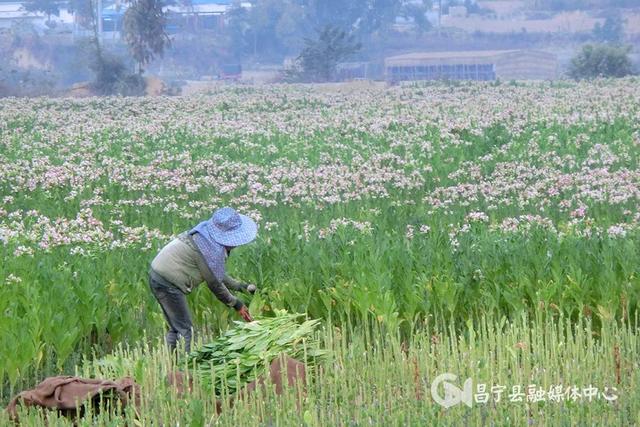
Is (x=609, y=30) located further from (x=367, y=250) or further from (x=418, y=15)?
(x=367, y=250)

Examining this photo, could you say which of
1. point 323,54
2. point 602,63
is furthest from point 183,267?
point 323,54

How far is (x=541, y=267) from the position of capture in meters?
11.2

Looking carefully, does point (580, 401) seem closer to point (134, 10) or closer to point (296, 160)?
point (296, 160)

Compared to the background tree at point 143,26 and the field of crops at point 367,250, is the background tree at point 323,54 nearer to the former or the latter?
the background tree at point 143,26

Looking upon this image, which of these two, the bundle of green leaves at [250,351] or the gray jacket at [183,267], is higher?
the gray jacket at [183,267]

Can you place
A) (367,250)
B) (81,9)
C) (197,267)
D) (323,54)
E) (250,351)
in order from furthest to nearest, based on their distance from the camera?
(81,9), (323,54), (367,250), (197,267), (250,351)

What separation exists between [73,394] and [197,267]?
88.3 inches

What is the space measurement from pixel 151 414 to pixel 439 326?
379 cm

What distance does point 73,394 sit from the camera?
8.41 m

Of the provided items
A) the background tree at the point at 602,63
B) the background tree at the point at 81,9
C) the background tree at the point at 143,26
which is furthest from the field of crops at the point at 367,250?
the background tree at the point at 81,9

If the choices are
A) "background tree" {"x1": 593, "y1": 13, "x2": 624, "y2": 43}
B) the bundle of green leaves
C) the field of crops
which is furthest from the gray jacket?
"background tree" {"x1": 593, "y1": 13, "x2": 624, "y2": 43}

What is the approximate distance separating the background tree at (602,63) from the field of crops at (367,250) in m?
34.0

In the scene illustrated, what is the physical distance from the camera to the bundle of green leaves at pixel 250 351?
29.3ft

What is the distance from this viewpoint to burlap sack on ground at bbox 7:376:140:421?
27.4 feet
